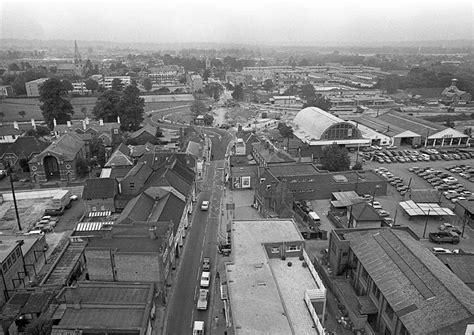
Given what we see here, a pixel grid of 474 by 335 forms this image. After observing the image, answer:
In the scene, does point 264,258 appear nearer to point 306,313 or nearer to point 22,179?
point 306,313

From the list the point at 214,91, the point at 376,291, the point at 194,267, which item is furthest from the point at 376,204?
the point at 214,91

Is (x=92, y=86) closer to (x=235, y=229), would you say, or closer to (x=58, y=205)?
(x=58, y=205)

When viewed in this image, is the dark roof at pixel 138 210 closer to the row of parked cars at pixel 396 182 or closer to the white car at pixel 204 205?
the white car at pixel 204 205

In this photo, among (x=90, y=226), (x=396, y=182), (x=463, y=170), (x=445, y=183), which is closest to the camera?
(x=90, y=226)

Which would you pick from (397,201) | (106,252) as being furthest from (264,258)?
(397,201)

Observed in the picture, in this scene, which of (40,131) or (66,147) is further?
(40,131)

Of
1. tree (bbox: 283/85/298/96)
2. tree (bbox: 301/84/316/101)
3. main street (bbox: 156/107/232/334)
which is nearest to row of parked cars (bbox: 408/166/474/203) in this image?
main street (bbox: 156/107/232/334)
